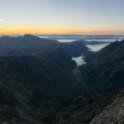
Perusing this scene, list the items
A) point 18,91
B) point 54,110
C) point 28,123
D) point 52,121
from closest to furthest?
point 28,123, point 52,121, point 54,110, point 18,91

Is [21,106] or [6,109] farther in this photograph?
[21,106]

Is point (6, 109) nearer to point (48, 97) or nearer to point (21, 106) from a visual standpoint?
point (21, 106)

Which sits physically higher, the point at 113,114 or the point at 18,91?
the point at 113,114

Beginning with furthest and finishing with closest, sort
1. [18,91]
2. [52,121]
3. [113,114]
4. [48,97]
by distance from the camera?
[48,97], [18,91], [52,121], [113,114]

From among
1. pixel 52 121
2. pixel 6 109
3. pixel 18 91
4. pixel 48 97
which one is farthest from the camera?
pixel 48 97

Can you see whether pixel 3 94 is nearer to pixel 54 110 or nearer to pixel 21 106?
pixel 21 106

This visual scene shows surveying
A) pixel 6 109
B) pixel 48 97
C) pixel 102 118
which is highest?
pixel 102 118

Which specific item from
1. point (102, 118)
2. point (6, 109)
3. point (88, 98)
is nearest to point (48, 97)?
point (88, 98)

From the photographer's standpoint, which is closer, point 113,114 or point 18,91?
point 113,114

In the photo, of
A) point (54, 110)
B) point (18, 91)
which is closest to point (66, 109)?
point (54, 110)
